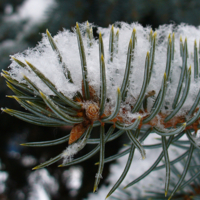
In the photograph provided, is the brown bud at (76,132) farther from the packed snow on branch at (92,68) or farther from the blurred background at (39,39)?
the blurred background at (39,39)

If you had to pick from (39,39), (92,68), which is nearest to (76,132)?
(92,68)

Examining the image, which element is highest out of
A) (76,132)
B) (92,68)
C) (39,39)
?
(39,39)

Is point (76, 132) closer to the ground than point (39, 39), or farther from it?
closer to the ground

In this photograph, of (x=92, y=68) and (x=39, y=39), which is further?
(x=39, y=39)

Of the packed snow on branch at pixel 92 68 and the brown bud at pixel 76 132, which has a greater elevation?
the packed snow on branch at pixel 92 68

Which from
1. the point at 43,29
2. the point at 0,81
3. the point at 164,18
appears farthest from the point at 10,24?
the point at 164,18

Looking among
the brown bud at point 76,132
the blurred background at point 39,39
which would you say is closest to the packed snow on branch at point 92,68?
the brown bud at point 76,132

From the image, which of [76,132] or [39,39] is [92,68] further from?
[39,39]

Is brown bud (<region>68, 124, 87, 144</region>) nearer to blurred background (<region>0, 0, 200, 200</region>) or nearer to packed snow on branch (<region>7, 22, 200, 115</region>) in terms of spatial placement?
packed snow on branch (<region>7, 22, 200, 115</region>)
